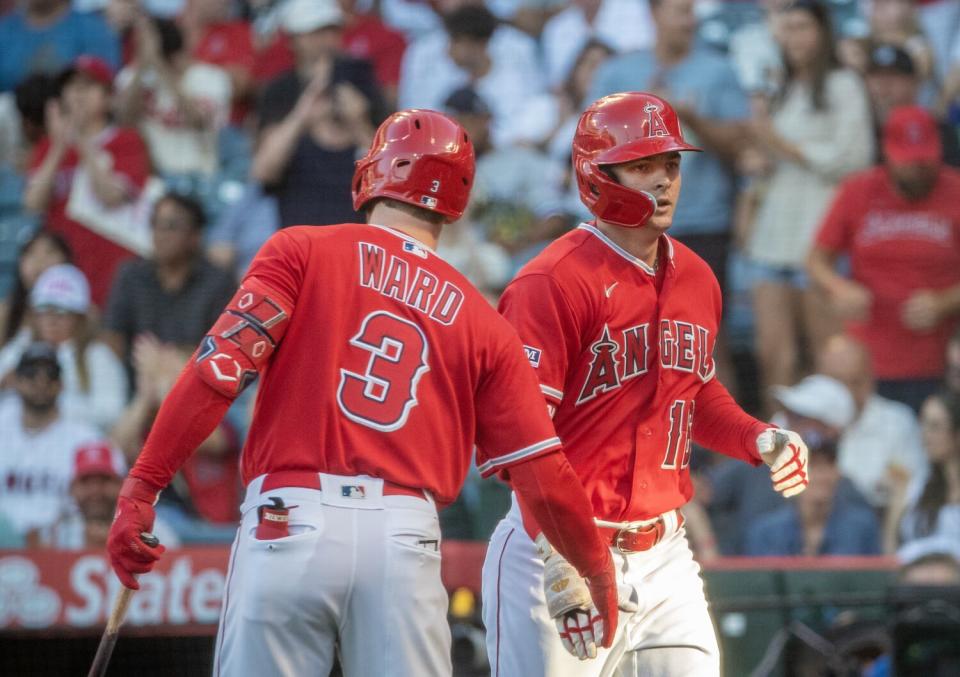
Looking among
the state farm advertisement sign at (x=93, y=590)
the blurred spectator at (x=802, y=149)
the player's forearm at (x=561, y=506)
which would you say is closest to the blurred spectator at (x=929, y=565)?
the blurred spectator at (x=802, y=149)

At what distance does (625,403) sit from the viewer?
11.5 feet

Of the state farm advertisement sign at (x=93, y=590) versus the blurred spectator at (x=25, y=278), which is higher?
the blurred spectator at (x=25, y=278)

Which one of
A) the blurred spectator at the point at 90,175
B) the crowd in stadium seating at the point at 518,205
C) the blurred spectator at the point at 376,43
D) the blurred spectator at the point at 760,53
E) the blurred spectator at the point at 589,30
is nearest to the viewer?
the crowd in stadium seating at the point at 518,205

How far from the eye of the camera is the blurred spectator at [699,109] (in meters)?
7.40

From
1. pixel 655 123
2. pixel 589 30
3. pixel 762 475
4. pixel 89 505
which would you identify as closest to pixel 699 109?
pixel 589 30

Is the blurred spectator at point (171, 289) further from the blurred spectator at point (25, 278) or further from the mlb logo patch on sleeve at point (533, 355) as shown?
the mlb logo patch on sleeve at point (533, 355)

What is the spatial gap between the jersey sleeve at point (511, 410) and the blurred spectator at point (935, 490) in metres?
3.61

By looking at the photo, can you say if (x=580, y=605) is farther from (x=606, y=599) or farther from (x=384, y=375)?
(x=384, y=375)

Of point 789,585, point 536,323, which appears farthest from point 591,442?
point 789,585

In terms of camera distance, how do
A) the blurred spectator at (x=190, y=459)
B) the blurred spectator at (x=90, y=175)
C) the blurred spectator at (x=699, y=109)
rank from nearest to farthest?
the blurred spectator at (x=190, y=459) → the blurred spectator at (x=699, y=109) → the blurred spectator at (x=90, y=175)

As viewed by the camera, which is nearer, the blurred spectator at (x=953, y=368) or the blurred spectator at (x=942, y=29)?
the blurred spectator at (x=953, y=368)

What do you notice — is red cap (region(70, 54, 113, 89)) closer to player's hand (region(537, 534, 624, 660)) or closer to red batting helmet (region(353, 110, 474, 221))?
red batting helmet (region(353, 110, 474, 221))

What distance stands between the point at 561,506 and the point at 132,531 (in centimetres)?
92

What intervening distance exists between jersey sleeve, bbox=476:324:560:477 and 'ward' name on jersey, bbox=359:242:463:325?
0.46ft
